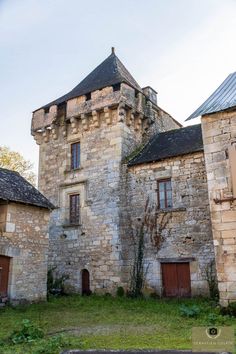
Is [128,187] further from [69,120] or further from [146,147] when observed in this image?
[69,120]

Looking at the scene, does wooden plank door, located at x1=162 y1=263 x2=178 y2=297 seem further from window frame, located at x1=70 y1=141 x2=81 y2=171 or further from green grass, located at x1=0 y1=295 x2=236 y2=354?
window frame, located at x1=70 y1=141 x2=81 y2=171

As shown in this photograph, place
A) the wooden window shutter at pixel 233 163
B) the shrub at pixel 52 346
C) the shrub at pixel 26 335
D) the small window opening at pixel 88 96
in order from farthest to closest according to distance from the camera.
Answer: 1. the small window opening at pixel 88 96
2. the wooden window shutter at pixel 233 163
3. the shrub at pixel 26 335
4. the shrub at pixel 52 346

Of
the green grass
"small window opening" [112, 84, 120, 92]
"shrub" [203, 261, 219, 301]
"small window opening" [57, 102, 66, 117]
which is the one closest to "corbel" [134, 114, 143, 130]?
"small window opening" [112, 84, 120, 92]

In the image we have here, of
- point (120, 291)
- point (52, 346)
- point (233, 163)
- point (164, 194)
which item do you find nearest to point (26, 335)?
point (52, 346)

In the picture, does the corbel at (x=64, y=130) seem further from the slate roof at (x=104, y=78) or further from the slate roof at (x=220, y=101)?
the slate roof at (x=220, y=101)

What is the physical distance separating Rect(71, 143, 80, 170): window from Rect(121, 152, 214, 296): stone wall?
295cm

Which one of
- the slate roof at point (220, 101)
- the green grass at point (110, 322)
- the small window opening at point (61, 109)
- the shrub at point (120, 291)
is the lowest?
the green grass at point (110, 322)

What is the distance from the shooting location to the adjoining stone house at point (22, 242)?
10164 mm

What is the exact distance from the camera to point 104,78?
15.6 meters

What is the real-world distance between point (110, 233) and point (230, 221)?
17.9 feet

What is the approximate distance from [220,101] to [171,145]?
4.09 m

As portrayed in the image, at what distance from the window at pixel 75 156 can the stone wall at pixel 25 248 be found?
3932mm

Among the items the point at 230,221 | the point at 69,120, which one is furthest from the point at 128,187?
the point at 230,221

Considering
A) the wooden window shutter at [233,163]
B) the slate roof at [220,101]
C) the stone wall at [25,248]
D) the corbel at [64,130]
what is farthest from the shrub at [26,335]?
the corbel at [64,130]
